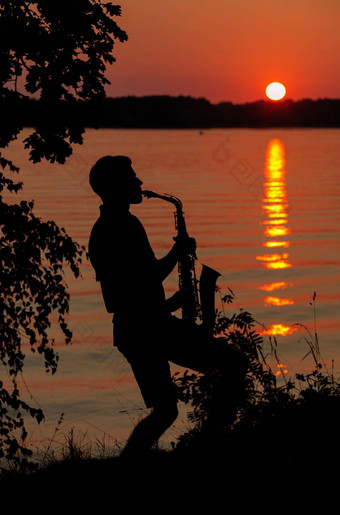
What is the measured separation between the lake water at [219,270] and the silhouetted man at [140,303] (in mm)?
154

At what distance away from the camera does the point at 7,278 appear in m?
7.46

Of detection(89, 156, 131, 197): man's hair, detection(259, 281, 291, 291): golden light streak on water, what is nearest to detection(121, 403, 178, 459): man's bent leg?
detection(89, 156, 131, 197): man's hair

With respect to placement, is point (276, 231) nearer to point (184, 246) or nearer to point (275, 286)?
point (275, 286)

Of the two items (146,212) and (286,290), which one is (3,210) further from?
(146,212)

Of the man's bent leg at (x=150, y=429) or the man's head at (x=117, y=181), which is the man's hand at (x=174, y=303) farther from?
the man's head at (x=117, y=181)

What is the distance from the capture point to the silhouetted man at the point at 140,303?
20.2 ft

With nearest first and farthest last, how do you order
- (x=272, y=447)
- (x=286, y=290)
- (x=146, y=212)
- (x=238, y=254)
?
1. (x=272, y=447)
2. (x=286, y=290)
3. (x=238, y=254)
4. (x=146, y=212)

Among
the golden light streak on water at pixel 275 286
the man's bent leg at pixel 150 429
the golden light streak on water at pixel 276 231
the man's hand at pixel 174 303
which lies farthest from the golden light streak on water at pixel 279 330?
the man's bent leg at pixel 150 429

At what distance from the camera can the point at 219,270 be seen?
2631cm

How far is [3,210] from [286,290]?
55.0 ft

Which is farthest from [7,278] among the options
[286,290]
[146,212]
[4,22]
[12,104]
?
[146,212]

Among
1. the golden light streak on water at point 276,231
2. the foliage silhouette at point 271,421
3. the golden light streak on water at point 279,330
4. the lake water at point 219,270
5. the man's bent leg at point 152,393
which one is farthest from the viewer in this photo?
the golden light streak on water at point 276,231

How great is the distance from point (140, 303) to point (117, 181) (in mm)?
868

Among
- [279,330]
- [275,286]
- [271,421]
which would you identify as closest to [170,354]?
[271,421]
